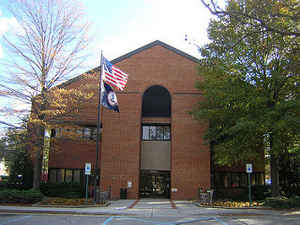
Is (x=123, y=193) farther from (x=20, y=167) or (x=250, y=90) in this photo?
(x=250, y=90)

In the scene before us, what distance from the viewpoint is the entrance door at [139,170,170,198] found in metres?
26.2

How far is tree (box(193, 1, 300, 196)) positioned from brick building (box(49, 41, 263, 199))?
13.9ft

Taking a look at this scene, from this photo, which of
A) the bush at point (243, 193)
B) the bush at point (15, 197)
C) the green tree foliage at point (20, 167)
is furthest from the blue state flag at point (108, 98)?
the bush at point (243, 193)

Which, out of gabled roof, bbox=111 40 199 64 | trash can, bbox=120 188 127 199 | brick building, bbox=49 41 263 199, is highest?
gabled roof, bbox=111 40 199 64

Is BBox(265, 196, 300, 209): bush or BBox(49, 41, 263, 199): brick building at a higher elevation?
BBox(49, 41, 263, 199): brick building

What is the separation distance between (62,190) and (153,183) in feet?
26.0

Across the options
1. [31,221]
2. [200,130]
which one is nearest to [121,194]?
[200,130]

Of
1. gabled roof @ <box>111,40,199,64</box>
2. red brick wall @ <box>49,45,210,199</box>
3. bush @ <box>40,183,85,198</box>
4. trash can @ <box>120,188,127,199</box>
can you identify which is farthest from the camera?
gabled roof @ <box>111,40,199,64</box>

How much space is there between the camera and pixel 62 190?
2431 cm

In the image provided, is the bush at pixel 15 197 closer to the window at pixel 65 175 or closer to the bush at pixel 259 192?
the window at pixel 65 175

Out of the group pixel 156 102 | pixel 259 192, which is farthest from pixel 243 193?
pixel 156 102

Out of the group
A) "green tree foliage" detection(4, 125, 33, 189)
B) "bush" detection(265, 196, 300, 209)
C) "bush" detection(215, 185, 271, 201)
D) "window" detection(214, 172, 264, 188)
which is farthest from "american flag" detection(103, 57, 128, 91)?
"bush" detection(215, 185, 271, 201)

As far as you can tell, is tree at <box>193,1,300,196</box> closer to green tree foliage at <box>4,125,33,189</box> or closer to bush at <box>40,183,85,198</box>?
bush at <box>40,183,85,198</box>

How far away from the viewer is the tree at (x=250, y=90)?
57.2ft
